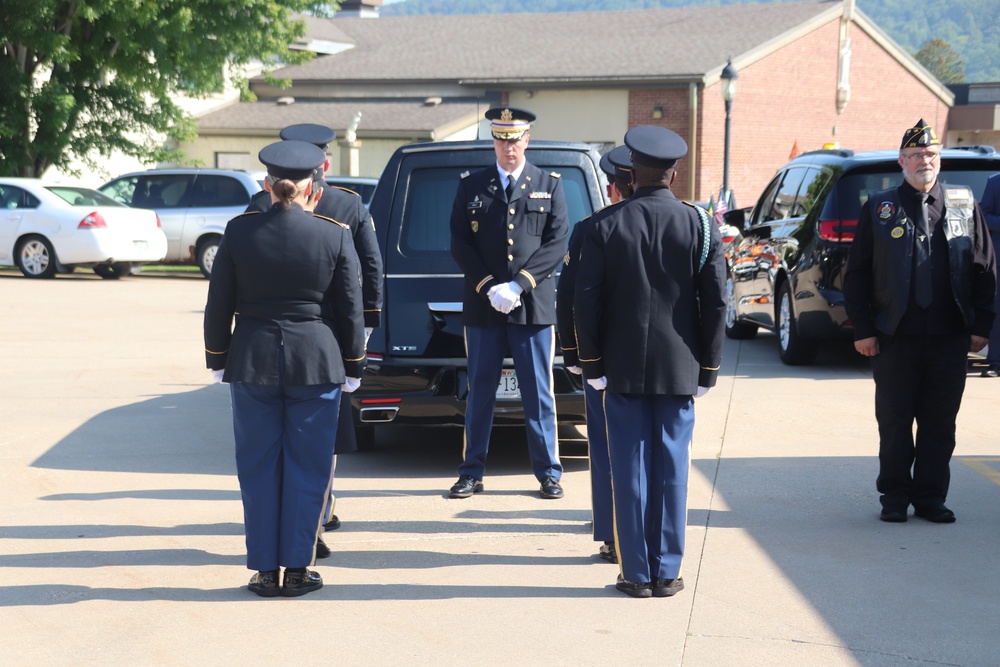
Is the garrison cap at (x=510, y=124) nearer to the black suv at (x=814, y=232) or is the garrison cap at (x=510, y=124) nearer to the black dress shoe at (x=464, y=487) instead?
the black dress shoe at (x=464, y=487)

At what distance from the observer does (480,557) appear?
5.84 metres

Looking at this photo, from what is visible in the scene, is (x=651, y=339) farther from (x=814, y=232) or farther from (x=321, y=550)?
Result: (x=814, y=232)

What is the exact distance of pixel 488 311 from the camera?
6797 millimetres

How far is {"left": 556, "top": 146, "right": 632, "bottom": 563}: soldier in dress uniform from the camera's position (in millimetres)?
5598

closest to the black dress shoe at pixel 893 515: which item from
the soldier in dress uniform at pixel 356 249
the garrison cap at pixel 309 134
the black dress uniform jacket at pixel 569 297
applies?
the black dress uniform jacket at pixel 569 297

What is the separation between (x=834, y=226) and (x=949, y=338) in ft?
15.0

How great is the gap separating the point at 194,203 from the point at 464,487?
643 inches

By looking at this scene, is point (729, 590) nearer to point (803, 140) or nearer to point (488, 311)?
point (488, 311)

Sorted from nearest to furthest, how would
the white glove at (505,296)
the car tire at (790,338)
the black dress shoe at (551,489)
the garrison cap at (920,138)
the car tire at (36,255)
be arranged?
1. the garrison cap at (920,138)
2. the white glove at (505,296)
3. the black dress shoe at (551,489)
4. the car tire at (790,338)
5. the car tire at (36,255)

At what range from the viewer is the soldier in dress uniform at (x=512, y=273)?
6.79 m

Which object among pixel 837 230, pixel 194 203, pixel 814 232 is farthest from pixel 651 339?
pixel 194 203

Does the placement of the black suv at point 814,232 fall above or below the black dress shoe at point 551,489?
above

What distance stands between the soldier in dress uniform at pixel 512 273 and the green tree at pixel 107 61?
18727 mm

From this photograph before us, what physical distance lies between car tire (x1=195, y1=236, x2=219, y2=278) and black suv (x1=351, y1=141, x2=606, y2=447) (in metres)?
14.6
